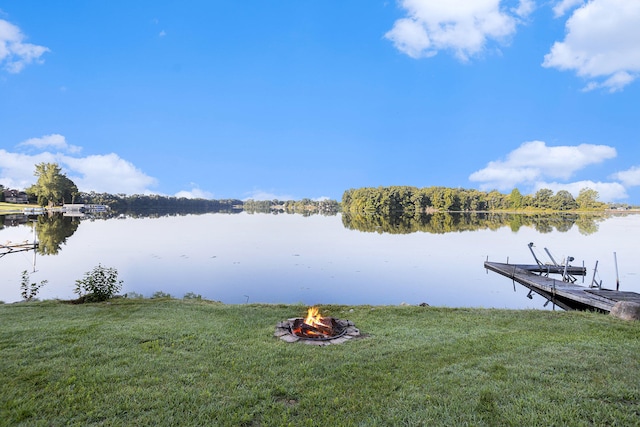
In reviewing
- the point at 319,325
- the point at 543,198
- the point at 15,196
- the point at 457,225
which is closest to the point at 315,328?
the point at 319,325

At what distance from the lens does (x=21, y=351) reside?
580 centimetres

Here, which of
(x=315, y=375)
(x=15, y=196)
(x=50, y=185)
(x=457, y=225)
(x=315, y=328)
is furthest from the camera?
(x=15, y=196)

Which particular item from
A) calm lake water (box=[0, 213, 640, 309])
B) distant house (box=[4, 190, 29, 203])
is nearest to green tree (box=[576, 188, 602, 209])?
calm lake water (box=[0, 213, 640, 309])

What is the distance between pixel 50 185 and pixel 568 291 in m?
112

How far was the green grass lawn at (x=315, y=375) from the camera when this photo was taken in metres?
4.02

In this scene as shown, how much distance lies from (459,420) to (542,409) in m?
1.06

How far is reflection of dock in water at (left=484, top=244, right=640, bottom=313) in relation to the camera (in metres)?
12.2

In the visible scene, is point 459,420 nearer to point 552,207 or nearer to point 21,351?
point 21,351

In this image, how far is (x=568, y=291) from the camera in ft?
47.8

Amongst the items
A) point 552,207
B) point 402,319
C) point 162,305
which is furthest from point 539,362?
point 552,207

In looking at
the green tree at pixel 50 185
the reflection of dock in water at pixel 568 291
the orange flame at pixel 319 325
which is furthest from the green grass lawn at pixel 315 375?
the green tree at pixel 50 185

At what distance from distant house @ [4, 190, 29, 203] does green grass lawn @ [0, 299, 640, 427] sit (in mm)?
133043

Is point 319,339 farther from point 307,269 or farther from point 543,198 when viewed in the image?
point 543,198

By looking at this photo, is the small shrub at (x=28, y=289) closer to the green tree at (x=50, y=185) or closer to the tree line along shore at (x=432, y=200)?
the green tree at (x=50, y=185)
